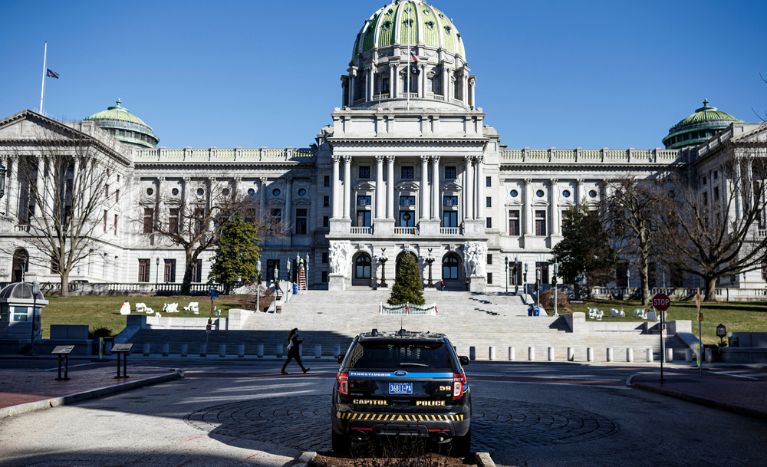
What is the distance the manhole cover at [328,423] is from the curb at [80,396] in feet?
11.1

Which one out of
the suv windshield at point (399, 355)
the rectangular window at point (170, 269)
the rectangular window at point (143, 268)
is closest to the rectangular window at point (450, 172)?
the rectangular window at point (170, 269)

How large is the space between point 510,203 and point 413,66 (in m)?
23.2

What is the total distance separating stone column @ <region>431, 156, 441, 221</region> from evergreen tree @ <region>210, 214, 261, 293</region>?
1844 cm

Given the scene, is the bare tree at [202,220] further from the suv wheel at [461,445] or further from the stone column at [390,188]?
the suv wheel at [461,445]

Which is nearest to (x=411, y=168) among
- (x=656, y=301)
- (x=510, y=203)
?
(x=510, y=203)

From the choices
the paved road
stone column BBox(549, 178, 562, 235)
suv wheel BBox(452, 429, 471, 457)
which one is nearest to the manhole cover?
the paved road

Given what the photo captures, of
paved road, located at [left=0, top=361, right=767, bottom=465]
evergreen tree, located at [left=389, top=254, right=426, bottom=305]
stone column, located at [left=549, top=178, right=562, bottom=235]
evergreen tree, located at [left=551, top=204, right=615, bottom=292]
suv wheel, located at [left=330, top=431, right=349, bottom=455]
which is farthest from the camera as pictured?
stone column, located at [left=549, top=178, right=562, bottom=235]

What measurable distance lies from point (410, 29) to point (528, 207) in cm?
3064

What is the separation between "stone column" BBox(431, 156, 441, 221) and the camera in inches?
2884

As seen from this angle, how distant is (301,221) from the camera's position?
85.9 metres

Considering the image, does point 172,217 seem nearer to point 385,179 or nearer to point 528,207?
point 385,179

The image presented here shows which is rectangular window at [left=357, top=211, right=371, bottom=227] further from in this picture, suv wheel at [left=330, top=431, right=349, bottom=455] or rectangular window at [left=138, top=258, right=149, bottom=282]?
suv wheel at [left=330, top=431, right=349, bottom=455]

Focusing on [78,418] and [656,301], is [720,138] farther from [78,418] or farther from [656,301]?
[78,418]

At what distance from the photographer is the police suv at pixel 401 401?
31.4ft
